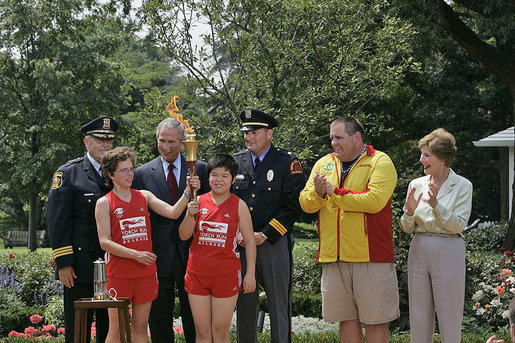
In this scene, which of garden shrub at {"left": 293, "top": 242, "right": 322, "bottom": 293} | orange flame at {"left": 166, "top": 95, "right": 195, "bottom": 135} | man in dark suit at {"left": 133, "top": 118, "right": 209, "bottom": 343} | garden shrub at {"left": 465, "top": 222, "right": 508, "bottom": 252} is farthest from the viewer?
garden shrub at {"left": 465, "top": 222, "right": 508, "bottom": 252}

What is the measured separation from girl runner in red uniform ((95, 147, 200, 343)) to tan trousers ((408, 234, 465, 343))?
80.5 inches

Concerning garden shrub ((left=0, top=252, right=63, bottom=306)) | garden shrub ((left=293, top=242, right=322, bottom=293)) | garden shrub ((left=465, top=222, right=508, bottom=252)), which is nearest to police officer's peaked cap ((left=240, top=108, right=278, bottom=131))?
garden shrub ((left=293, top=242, right=322, bottom=293))

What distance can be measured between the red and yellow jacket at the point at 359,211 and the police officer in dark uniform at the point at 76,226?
1814 millimetres

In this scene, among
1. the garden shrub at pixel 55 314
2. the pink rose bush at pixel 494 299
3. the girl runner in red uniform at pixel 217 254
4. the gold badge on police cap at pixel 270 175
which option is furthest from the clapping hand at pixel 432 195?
the garden shrub at pixel 55 314

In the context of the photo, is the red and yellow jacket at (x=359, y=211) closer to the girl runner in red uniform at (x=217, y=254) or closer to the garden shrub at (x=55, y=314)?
the girl runner in red uniform at (x=217, y=254)

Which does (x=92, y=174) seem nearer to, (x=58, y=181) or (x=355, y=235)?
(x=58, y=181)

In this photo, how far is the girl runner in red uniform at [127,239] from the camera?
4.76 meters

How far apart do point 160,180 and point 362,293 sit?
203 centimetres

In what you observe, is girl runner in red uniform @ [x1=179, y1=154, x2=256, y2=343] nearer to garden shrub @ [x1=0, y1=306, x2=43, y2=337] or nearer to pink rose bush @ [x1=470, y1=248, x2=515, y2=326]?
pink rose bush @ [x1=470, y1=248, x2=515, y2=326]

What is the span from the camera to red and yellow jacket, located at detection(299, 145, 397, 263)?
16.0ft

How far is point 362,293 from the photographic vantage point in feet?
16.2

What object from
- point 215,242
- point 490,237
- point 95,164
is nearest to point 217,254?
point 215,242

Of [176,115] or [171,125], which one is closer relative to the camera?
[176,115]

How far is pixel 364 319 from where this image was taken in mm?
4953
